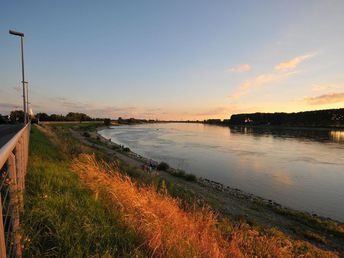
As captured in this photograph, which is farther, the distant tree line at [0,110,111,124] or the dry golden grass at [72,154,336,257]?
the distant tree line at [0,110,111,124]

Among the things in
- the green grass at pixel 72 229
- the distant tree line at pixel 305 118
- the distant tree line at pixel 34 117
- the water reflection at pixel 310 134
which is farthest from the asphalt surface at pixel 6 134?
the distant tree line at pixel 305 118

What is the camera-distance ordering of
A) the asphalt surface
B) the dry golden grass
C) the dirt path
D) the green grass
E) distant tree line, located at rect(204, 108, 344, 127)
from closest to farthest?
the green grass < the dry golden grass < the dirt path < the asphalt surface < distant tree line, located at rect(204, 108, 344, 127)

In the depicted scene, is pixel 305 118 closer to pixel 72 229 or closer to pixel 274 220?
pixel 274 220

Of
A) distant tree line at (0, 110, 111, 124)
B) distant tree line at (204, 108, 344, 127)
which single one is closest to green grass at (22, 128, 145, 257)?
distant tree line at (0, 110, 111, 124)

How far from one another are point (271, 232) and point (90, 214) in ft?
27.0

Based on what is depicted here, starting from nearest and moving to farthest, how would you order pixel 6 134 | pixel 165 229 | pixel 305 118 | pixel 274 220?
pixel 165 229 < pixel 274 220 < pixel 6 134 < pixel 305 118

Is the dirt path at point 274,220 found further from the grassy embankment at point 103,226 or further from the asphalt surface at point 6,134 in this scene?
the asphalt surface at point 6,134

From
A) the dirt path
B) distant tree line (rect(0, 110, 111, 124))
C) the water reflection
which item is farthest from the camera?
distant tree line (rect(0, 110, 111, 124))

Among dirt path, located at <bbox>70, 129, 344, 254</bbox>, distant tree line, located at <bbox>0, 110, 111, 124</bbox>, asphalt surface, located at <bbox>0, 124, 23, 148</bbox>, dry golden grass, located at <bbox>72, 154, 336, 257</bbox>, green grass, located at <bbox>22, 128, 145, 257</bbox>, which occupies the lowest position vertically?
dirt path, located at <bbox>70, 129, 344, 254</bbox>

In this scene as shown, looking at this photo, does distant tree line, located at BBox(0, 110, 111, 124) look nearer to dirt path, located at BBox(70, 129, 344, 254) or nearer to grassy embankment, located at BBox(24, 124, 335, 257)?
dirt path, located at BBox(70, 129, 344, 254)

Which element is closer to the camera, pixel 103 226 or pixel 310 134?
pixel 103 226

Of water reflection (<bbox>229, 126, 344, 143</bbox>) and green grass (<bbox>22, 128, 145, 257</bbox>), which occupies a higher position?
green grass (<bbox>22, 128, 145, 257</bbox>)

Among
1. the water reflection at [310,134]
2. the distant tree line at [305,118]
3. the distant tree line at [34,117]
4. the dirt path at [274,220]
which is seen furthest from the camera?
the distant tree line at [305,118]

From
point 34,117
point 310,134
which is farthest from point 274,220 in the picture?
point 34,117
